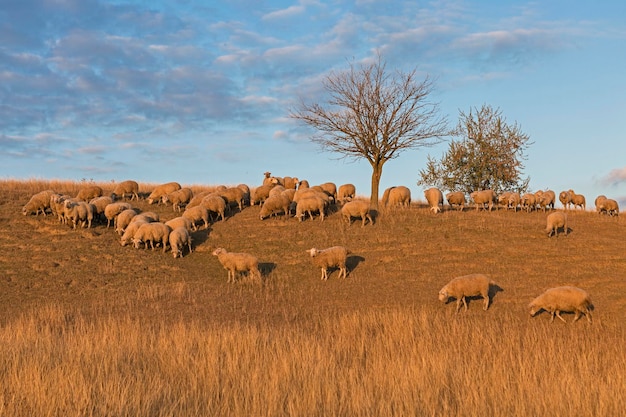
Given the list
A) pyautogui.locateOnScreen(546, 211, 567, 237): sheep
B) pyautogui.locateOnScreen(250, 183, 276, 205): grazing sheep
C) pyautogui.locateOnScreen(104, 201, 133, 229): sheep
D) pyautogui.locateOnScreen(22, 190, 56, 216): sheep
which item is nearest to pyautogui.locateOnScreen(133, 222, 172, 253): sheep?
pyautogui.locateOnScreen(104, 201, 133, 229): sheep

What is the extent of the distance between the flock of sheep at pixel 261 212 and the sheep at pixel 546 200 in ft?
0.30

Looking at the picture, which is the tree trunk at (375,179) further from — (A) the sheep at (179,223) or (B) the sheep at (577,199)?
(B) the sheep at (577,199)

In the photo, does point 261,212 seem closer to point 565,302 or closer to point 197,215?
point 197,215

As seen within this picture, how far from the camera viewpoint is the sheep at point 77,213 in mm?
27234

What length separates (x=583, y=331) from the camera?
15.2 m

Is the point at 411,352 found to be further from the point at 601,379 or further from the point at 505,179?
the point at 505,179

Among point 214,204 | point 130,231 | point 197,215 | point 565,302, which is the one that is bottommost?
point 565,302

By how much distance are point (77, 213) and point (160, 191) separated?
6.47 metres

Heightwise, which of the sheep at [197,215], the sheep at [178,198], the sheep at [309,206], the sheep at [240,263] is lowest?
the sheep at [240,263]

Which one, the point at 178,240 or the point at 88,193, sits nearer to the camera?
the point at 178,240

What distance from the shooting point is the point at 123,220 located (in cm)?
2653

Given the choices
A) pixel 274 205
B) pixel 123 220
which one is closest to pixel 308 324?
pixel 274 205

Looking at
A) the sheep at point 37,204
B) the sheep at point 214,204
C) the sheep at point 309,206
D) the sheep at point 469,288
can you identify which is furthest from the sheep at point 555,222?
the sheep at point 37,204

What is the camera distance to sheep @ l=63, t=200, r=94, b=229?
27234 mm
